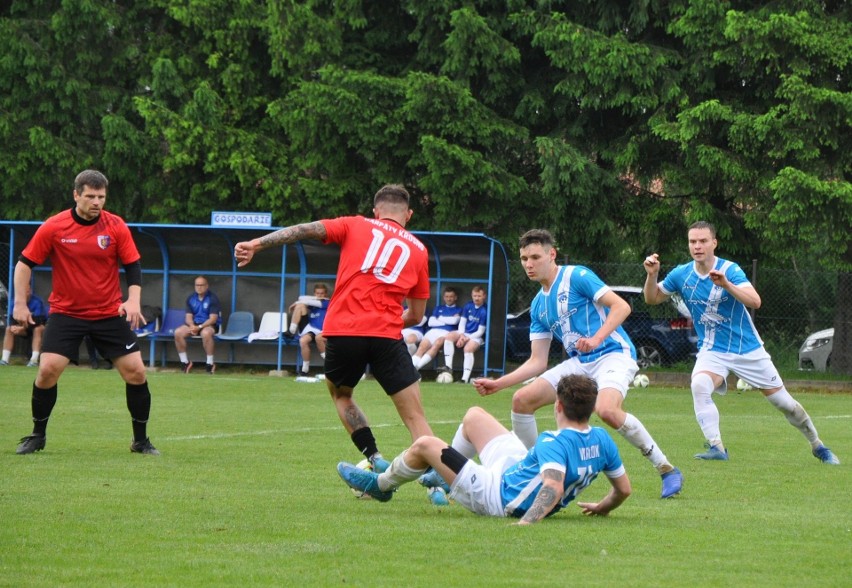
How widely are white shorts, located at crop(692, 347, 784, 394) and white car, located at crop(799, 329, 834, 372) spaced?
14.1 meters

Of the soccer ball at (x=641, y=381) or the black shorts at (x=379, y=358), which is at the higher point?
the black shorts at (x=379, y=358)

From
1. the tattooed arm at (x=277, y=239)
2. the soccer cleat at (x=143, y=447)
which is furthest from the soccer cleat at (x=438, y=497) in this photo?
the soccer cleat at (x=143, y=447)

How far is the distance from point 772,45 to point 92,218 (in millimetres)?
15827

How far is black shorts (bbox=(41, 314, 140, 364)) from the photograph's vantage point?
10.2 metres

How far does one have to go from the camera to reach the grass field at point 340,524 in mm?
5484

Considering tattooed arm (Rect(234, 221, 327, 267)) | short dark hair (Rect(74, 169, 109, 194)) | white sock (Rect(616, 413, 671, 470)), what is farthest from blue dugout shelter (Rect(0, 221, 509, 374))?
tattooed arm (Rect(234, 221, 327, 267))

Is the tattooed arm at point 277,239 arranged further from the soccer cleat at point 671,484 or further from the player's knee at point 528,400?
the soccer cleat at point 671,484

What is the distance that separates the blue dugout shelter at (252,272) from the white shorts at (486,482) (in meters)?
16.8

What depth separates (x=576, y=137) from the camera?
2534cm

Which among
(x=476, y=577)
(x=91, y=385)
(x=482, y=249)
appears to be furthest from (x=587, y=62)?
(x=476, y=577)

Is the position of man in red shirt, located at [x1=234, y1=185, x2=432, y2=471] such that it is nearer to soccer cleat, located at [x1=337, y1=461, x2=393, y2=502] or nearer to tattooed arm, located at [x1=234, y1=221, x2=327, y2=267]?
tattooed arm, located at [x1=234, y1=221, x2=327, y2=267]

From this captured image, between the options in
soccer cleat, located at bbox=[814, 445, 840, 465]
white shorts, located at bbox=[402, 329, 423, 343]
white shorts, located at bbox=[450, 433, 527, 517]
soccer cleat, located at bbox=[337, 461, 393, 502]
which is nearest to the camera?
white shorts, located at bbox=[450, 433, 527, 517]

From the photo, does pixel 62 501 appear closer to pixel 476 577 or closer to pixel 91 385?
pixel 476 577

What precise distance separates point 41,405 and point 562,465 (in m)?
5.20
